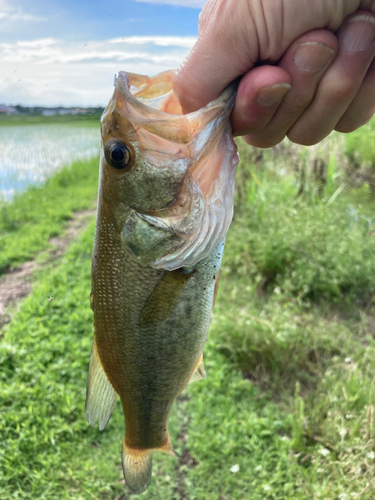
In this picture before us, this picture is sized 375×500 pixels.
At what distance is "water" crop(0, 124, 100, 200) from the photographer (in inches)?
317

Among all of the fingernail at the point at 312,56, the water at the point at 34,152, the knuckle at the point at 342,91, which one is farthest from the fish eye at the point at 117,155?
the water at the point at 34,152

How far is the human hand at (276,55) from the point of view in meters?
1.15

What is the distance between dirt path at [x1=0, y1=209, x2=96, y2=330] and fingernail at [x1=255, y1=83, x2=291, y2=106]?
3943 millimetres

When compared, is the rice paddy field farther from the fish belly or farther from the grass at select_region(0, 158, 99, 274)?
the fish belly

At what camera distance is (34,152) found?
919 cm

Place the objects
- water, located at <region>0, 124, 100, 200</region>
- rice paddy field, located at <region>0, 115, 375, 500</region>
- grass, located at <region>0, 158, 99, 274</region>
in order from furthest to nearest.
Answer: water, located at <region>0, 124, 100, 200</region> → grass, located at <region>0, 158, 99, 274</region> → rice paddy field, located at <region>0, 115, 375, 500</region>

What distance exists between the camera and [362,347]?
3424mm

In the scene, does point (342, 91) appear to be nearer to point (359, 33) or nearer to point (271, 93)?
point (359, 33)

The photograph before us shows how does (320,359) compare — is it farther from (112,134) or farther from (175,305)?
(112,134)

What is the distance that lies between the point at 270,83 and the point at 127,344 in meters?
1.08

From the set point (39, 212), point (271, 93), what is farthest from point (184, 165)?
point (39, 212)

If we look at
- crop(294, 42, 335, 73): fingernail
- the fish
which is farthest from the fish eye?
crop(294, 42, 335, 73): fingernail

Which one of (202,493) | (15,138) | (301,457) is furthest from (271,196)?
(15,138)

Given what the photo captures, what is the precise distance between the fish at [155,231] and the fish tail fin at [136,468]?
1.04ft
